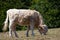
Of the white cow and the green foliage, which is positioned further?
the green foliage

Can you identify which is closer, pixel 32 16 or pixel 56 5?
pixel 32 16

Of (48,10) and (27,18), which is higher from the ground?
(27,18)

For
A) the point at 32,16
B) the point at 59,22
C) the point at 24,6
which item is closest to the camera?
the point at 32,16

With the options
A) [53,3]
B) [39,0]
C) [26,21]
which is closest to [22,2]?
[39,0]

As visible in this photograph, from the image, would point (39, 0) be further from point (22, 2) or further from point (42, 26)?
point (42, 26)

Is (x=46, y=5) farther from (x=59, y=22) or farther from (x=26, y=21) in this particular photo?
(x=26, y=21)

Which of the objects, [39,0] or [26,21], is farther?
[39,0]

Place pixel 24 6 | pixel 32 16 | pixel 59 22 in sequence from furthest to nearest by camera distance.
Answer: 1. pixel 24 6
2. pixel 59 22
3. pixel 32 16

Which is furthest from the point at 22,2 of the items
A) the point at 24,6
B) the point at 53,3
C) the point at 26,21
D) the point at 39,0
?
the point at 26,21

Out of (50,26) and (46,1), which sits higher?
(46,1)

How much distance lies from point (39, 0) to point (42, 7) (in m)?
0.65

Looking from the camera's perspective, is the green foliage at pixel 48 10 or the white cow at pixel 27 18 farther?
the green foliage at pixel 48 10

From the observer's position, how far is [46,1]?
15.2m

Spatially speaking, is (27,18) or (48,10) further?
(48,10)
